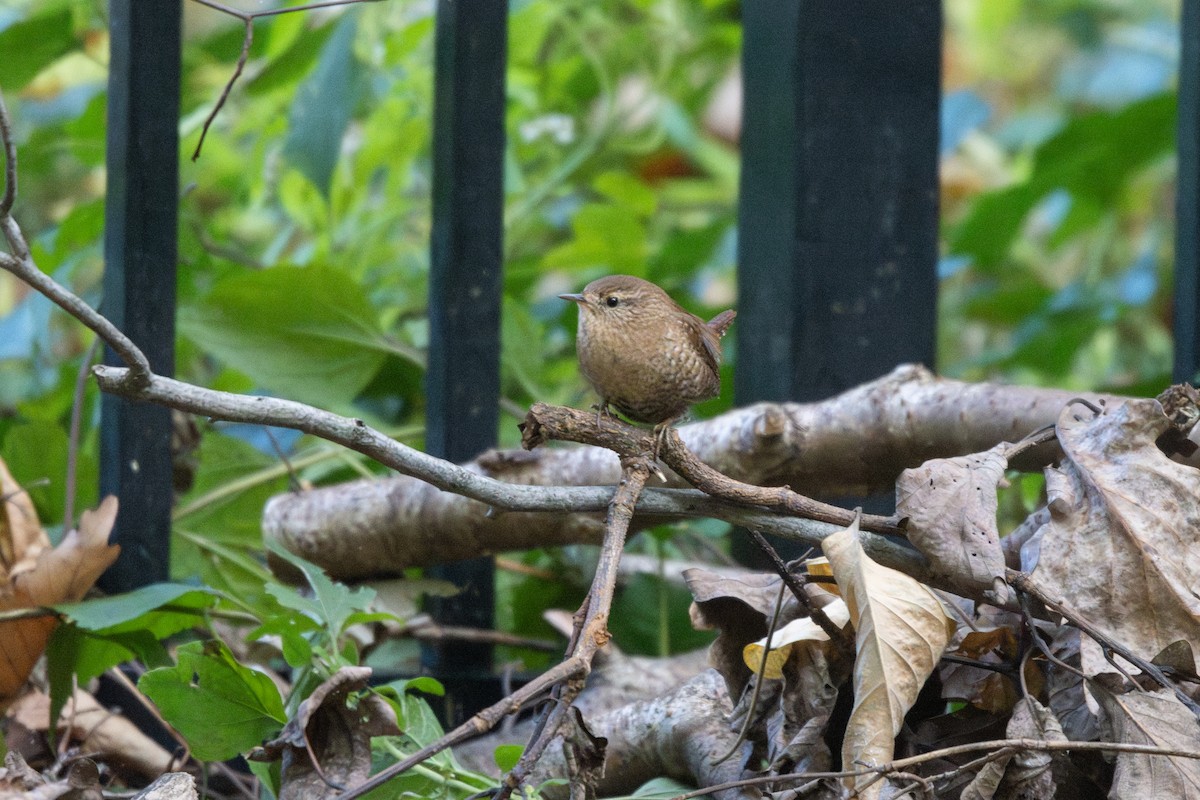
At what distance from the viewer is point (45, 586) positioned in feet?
5.51

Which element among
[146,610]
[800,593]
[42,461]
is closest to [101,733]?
[146,610]

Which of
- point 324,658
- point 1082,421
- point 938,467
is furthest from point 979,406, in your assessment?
point 324,658

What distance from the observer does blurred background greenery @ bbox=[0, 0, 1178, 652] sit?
2.29 meters

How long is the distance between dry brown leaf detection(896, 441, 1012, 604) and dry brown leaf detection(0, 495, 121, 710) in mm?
1089

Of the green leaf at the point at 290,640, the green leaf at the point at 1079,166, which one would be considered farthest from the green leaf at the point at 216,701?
the green leaf at the point at 1079,166

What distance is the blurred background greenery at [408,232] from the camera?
2.29 metres

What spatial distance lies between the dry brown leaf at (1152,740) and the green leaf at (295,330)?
154cm

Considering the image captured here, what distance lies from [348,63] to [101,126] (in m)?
0.58

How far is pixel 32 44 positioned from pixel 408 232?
4.27ft

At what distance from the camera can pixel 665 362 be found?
5.68 ft

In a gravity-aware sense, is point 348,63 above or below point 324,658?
above

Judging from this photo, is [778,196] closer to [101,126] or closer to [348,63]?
[348,63]

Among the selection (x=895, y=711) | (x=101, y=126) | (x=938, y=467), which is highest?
(x=101, y=126)

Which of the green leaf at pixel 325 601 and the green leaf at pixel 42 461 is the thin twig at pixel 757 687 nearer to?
the green leaf at pixel 325 601
